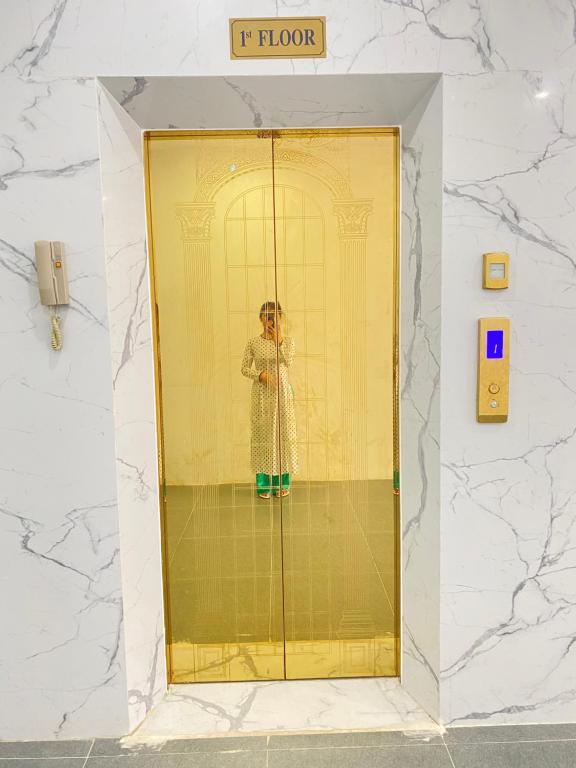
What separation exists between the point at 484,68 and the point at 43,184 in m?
1.51

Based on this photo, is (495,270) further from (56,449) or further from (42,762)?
(42,762)

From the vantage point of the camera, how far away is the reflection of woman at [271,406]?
7.74ft

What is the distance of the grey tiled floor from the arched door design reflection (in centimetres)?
36

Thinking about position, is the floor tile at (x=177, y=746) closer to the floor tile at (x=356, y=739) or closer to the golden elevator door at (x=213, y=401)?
the floor tile at (x=356, y=739)

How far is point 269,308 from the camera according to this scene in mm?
2334

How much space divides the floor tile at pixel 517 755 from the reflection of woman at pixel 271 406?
1.12m

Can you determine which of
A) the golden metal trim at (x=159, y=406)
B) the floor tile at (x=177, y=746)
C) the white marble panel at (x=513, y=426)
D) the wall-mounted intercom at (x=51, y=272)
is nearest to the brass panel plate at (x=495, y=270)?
the white marble panel at (x=513, y=426)

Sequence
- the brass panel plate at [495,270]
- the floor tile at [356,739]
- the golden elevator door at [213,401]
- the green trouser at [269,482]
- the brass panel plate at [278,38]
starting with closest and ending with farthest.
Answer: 1. the brass panel plate at [278,38]
2. the brass panel plate at [495,270]
3. the floor tile at [356,739]
4. the golden elevator door at [213,401]
5. the green trouser at [269,482]

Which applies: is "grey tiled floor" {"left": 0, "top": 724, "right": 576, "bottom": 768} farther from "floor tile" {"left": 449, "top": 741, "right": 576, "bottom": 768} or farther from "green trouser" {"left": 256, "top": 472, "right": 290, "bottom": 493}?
"green trouser" {"left": 256, "top": 472, "right": 290, "bottom": 493}

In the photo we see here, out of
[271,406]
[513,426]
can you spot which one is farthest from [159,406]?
[513,426]

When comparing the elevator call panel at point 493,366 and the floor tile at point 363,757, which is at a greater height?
the elevator call panel at point 493,366

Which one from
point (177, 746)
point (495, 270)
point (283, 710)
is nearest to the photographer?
point (495, 270)

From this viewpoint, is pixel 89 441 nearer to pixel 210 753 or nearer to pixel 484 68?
pixel 210 753

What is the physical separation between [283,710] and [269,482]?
2.88ft
